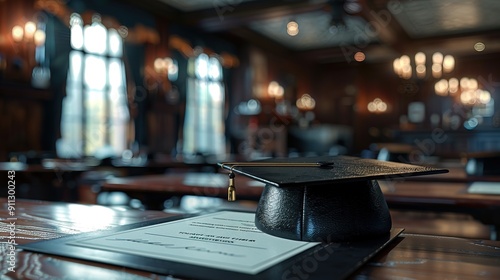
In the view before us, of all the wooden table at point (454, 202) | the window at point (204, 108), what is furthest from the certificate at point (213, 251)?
the window at point (204, 108)

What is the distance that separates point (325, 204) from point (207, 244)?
0.60 feet

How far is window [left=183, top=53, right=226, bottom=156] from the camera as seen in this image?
9602 mm

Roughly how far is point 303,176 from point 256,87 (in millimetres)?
10336

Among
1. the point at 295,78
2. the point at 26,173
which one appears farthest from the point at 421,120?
the point at 26,173

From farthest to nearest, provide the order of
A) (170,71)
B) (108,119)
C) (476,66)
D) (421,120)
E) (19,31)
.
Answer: (421,120)
(476,66)
(170,71)
(108,119)
(19,31)

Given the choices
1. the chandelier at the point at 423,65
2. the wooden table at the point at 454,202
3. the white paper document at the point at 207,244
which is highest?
the chandelier at the point at 423,65

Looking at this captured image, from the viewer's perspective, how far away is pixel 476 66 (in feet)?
41.2

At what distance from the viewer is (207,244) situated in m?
0.66

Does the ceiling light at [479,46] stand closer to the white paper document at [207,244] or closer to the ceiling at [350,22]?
the ceiling at [350,22]

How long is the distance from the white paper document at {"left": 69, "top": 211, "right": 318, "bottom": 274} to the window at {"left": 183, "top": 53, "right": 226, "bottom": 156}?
8.47 meters

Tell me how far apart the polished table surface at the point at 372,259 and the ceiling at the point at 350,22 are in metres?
6.24

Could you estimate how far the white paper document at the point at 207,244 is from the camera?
1.87ft

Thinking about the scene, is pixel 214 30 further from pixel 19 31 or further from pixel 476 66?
pixel 476 66

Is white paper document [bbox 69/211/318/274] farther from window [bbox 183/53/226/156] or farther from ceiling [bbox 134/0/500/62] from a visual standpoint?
window [bbox 183/53/226/156]
